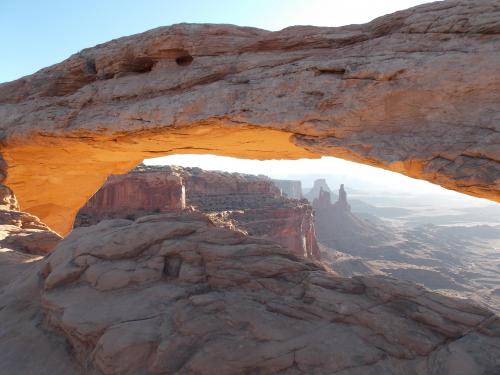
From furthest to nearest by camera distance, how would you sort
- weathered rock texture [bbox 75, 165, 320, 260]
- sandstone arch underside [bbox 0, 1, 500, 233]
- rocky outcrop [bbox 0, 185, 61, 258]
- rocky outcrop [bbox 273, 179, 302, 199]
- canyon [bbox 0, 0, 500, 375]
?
1. rocky outcrop [bbox 273, 179, 302, 199]
2. weathered rock texture [bbox 75, 165, 320, 260]
3. rocky outcrop [bbox 0, 185, 61, 258]
4. sandstone arch underside [bbox 0, 1, 500, 233]
5. canyon [bbox 0, 0, 500, 375]

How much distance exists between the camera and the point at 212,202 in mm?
45219

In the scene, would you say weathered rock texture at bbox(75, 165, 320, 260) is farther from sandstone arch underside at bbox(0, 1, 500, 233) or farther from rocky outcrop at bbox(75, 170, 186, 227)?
sandstone arch underside at bbox(0, 1, 500, 233)

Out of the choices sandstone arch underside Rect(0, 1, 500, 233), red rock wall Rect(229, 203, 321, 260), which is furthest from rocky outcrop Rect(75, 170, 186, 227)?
sandstone arch underside Rect(0, 1, 500, 233)

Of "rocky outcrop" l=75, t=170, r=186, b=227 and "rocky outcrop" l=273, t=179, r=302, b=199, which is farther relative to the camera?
"rocky outcrop" l=273, t=179, r=302, b=199

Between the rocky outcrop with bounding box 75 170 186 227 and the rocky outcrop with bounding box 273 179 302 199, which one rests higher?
the rocky outcrop with bounding box 75 170 186 227

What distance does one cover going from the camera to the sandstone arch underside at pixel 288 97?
225 inches

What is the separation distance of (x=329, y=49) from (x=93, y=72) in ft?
23.9

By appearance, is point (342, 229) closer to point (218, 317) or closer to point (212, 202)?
point (212, 202)

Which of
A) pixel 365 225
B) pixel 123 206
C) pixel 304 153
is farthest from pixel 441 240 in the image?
pixel 304 153

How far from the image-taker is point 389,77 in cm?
631

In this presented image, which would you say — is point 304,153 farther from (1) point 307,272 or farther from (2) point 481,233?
(2) point 481,233

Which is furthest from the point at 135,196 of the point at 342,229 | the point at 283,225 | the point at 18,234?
the point at 342,229

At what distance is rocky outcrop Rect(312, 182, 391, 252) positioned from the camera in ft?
243

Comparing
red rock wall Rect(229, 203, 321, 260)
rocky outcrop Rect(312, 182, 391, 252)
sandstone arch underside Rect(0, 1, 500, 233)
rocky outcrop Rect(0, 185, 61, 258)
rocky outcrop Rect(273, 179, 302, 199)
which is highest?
sandstone arch underside Rect(0, 1, 500, 233)
